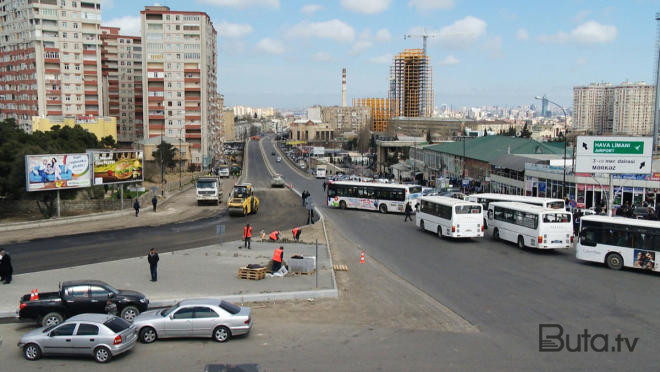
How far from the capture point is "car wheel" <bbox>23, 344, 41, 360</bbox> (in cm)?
1193

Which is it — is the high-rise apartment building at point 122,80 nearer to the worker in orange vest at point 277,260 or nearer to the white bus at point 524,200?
the white bus at point 524,200

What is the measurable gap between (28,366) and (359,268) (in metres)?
12.6

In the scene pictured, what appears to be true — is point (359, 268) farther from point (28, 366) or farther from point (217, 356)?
point (28, 366)

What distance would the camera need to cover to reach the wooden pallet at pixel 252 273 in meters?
19.0

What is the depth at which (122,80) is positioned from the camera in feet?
386

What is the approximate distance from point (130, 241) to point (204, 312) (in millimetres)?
15813

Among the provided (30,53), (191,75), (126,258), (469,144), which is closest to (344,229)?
(126,258)

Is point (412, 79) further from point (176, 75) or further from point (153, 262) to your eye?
point (153, 262)

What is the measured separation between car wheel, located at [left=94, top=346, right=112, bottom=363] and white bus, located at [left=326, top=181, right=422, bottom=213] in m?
28.4

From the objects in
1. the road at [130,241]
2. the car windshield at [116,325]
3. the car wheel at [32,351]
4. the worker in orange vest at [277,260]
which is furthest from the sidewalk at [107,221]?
the car windshield at [116,325]

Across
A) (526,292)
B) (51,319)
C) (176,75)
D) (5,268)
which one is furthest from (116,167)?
(176,75)

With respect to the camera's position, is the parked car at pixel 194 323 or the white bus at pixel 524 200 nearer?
the parked car at pixel 194 323

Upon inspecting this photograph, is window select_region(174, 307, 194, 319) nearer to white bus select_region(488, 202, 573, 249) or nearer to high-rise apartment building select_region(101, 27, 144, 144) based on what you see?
white bus select_region(488, 202, 573, 249)

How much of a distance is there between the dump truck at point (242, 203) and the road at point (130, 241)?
491mm
